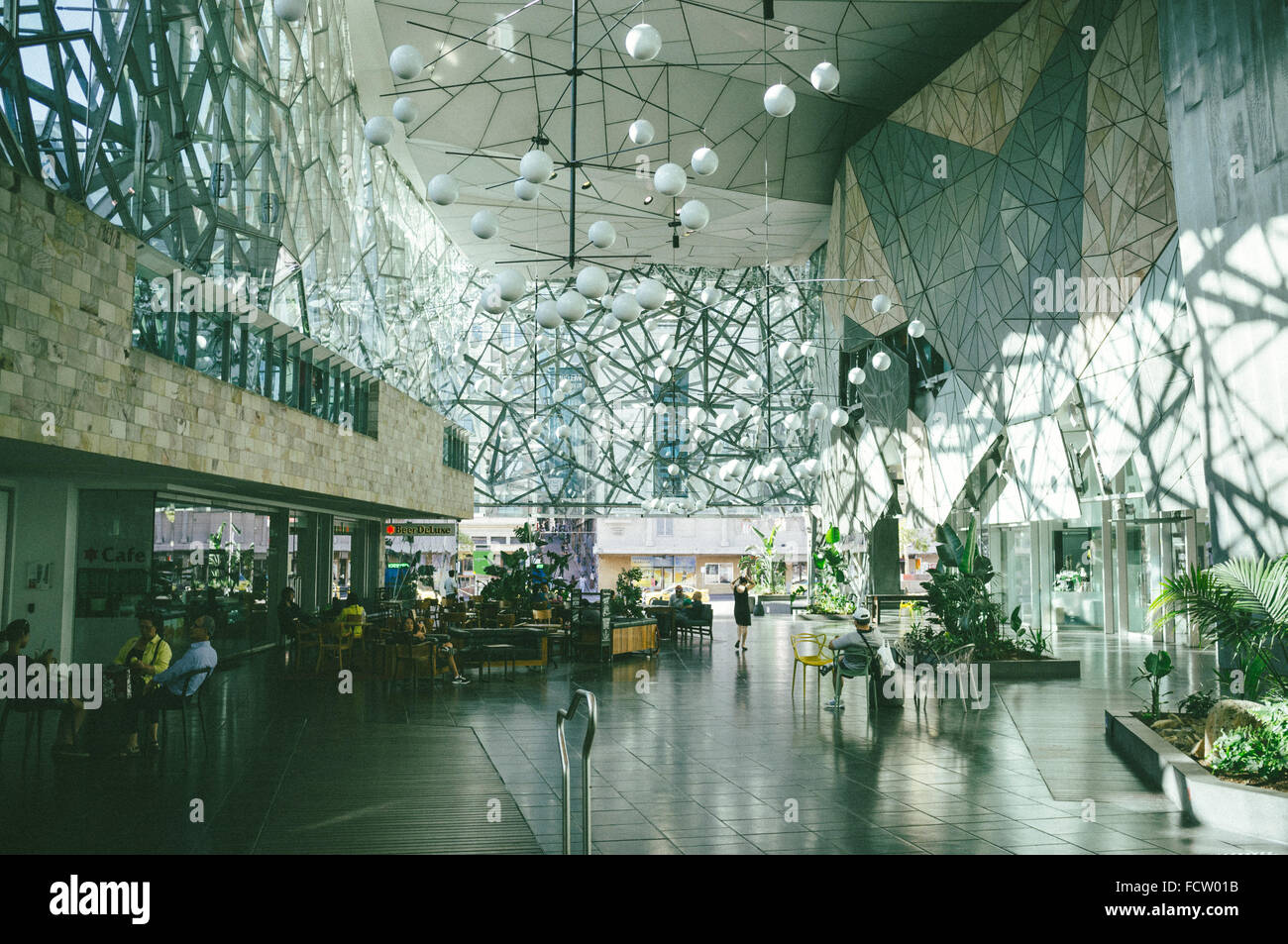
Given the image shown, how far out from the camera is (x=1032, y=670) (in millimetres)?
14859

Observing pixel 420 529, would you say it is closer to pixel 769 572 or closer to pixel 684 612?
pixel 684 612

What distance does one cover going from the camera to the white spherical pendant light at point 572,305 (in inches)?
344

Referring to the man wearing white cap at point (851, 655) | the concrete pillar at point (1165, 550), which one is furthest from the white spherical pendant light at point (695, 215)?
the concrete pillar at point (1165, 550)

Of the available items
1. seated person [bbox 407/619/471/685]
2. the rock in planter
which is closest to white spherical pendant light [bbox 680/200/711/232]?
the rock in planter

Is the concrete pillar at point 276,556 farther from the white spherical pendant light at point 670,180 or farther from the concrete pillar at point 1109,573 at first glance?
the concrete pillar at point 1109,573

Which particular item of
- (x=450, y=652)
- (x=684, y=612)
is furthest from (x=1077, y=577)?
(x=450, y=652)

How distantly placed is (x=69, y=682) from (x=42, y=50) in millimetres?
6268

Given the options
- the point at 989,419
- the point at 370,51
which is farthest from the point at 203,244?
the point at 989,419

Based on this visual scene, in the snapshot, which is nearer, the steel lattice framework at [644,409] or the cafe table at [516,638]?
the cafe table at [516,638]

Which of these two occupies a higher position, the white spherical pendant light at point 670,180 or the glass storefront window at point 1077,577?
the white spherical pendant light at point 670,180

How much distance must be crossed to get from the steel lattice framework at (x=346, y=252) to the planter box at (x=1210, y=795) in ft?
28.9

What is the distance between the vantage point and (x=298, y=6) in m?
8.85

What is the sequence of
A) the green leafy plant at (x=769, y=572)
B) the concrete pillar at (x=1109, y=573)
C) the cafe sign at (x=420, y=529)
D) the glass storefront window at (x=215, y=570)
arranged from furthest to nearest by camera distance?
the green leafy plant at (x=769, y=572), the cafe sign at (x=420, y=529), the concrete pillar at (x=1109, y=573), the glass storefront window at (x=215, y=570)
